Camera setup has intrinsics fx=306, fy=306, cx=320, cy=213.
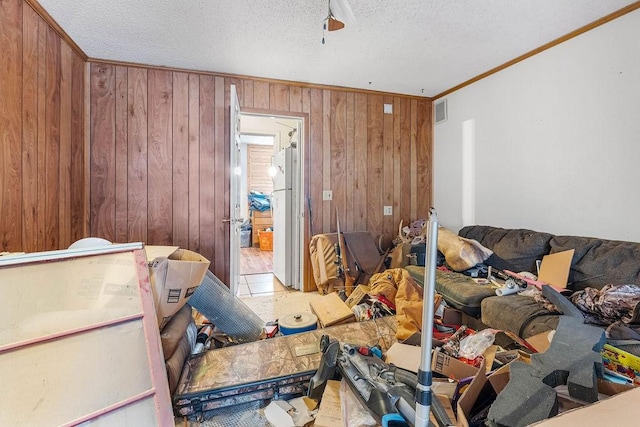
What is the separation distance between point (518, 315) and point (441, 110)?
281 centimetres

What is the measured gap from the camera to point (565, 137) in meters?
2.57

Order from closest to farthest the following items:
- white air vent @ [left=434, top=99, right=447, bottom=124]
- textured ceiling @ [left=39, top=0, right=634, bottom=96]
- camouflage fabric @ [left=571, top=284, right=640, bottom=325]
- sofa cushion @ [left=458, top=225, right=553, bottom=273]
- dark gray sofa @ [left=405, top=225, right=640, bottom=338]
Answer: camouflage fabric @ [left=571, top=284, right=640, bottom=325] → dark gray sofa @ [left=405, top=225, right=640, bottom=338] → textured ceiling @ [left=39, top=0, right=634, bottom=96] → sofa cushion @ [left=458, top=225, right=553, bottom=273] → white air vent @ [left=434, top=99, right=447, bottom=124]

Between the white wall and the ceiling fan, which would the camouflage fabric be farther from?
the ceiling fan

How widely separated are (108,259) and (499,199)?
336 centimetres

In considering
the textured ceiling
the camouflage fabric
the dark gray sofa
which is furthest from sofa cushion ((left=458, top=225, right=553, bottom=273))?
the textured ceiling

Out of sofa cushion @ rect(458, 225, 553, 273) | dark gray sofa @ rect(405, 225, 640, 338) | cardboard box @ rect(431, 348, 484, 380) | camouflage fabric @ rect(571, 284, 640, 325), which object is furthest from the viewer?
sofa cushion @ rect(458, 225, 553, 273)

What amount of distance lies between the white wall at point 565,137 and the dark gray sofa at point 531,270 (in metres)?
0.28

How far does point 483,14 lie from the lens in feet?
7.25

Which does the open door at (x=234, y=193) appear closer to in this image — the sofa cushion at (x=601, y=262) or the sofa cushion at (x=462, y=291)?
the sofa cushion at (x=462, y=291)

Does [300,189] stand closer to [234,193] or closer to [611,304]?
[234,193]

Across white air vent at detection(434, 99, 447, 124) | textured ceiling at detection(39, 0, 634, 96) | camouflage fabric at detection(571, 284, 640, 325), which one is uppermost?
textured ceiling at detection(39, 0, 634, 96)

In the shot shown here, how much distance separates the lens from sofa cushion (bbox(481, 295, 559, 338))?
1.75 meters

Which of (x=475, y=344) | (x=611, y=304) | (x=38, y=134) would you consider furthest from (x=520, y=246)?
(x=38, y=134)

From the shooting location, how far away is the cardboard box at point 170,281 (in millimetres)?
1530
